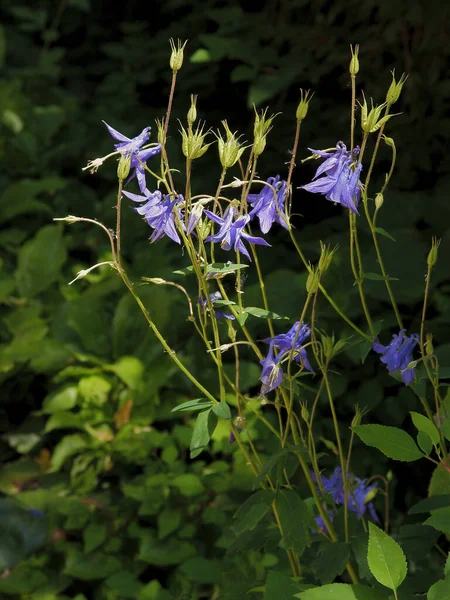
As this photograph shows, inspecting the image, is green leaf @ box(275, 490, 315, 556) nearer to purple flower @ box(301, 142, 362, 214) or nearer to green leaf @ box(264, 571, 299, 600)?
green leaf @ box(264, 571, 299, 600)

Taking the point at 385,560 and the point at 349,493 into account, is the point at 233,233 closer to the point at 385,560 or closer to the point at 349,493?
the point at 385,560

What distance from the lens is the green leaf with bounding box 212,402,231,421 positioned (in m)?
1.06

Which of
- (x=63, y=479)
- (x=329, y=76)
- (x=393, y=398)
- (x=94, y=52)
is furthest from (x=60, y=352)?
(x=94, y=52)

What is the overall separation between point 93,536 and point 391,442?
1.19 m

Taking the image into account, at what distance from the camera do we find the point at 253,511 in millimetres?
1183

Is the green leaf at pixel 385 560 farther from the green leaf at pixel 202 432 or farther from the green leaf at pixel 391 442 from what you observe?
the green leaf at pixel 202 432

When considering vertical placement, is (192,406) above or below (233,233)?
below

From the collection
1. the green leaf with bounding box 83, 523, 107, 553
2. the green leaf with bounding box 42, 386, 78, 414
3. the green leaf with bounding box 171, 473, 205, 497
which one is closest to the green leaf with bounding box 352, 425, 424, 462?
the green leaf with bounding box 171, 473, 205, 497

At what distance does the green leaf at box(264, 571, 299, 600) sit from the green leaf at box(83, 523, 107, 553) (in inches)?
41.7

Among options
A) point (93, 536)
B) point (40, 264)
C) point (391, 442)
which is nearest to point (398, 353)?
point (391, 442)

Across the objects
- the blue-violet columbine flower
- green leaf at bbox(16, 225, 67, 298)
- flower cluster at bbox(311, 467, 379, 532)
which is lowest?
green leaf at bbox(16, 225, 67, 298)

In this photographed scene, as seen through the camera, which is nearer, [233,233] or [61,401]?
[233,233]

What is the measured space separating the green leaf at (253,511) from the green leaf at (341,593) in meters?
0.22

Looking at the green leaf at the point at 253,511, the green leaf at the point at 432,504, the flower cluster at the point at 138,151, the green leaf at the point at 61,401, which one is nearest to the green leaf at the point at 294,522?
the green leaf at the point at 253,511
